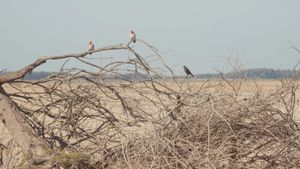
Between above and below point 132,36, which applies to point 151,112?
below

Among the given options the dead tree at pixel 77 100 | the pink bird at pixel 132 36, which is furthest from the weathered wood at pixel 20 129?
the pink bird at pixel 132 36

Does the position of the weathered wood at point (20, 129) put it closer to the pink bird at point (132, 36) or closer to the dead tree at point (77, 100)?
the dead tree at point (77, 100)

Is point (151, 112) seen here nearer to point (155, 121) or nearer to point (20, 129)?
point (155, 121)

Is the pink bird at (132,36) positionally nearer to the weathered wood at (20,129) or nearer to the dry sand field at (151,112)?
the dry sand field at (151,112)

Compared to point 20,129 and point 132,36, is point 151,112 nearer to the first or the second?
point 132,36

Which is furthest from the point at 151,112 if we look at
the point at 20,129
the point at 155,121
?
the point at 20,129

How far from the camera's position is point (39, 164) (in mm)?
5035

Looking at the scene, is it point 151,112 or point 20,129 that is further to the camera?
point 151,112

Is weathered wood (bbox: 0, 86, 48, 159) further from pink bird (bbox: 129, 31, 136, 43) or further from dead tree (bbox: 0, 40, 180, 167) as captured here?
pink bird (bbox: 129, 31, 136, 43)

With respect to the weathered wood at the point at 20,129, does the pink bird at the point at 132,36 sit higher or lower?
higher

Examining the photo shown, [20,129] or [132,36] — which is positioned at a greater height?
[132,36]

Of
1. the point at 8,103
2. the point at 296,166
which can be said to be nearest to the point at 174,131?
the point at 296,166

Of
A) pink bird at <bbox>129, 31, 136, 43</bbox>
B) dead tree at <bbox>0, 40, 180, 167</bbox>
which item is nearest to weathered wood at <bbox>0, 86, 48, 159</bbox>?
dead tree at <bbox>0, 40, 180, 167</bbox>

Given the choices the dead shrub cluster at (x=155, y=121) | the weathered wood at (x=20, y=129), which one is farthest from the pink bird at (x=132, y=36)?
the weathered wood at (x=20, y=129)
